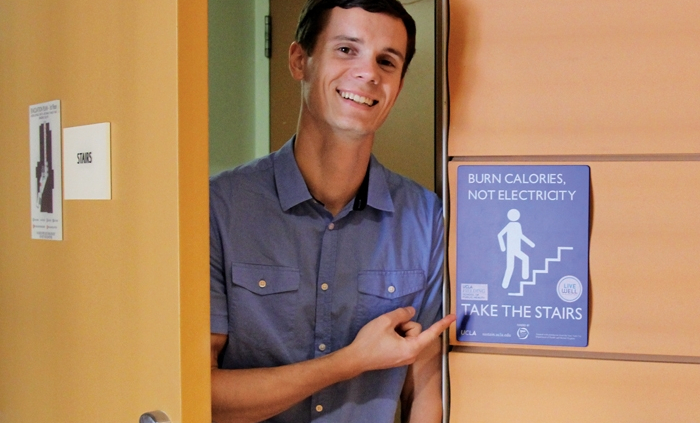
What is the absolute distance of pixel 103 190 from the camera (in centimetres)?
97

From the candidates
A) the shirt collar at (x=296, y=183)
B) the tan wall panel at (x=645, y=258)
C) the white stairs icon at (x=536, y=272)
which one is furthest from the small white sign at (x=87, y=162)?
the tan wall panel at (x=645, y=258)

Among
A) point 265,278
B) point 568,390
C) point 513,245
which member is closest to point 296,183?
point 265,278

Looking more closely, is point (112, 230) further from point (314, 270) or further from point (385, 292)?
point (385, 292)

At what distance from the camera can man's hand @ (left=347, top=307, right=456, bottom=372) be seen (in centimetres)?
118

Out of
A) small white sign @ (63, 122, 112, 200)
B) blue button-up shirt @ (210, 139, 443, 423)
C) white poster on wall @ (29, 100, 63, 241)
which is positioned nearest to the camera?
small white sign @ (63, 122, 112, 200)

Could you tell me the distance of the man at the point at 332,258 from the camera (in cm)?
117

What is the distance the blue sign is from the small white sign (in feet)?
2.19

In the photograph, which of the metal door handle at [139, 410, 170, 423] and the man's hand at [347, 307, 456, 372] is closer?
the metal door handle at [139, 410, 170, 423]

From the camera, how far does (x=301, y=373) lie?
1171 millimetres

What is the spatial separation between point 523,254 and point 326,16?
61 cm

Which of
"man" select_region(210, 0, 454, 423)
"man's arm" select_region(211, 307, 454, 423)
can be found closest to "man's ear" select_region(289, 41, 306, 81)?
"man" select_region(210, 0, 454, 423)

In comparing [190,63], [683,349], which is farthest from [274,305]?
[683,349]

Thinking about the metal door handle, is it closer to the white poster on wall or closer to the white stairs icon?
the white poster on wall

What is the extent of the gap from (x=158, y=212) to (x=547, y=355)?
80 cm
